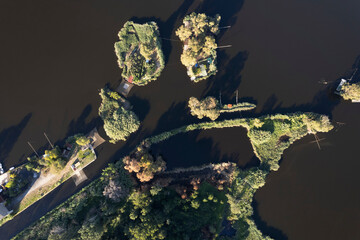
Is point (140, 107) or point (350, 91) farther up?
point (140, 107)

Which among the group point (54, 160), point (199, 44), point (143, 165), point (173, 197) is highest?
point (199, 44)

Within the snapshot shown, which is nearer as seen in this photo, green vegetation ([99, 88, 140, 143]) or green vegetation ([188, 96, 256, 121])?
green vegetation ([99, 88, 140, 143])

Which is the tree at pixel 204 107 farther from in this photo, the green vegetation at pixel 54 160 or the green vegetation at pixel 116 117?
the green vegetation at pixel 54 160

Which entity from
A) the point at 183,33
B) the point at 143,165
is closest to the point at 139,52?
the point at 183,33

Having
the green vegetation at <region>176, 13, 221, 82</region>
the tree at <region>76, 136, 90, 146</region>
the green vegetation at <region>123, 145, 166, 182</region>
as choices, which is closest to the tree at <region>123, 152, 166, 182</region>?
the green vegetation at <region>123, 145, 166, 182</region>

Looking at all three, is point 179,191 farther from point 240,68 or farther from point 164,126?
point 240,68

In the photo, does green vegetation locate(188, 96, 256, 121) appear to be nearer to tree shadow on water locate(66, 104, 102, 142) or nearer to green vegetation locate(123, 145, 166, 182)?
green vegetation locate(123, 145, 166, 182)

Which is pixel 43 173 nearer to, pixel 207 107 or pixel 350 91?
pixel 207 107

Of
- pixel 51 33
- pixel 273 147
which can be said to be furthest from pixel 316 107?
pixel 51 33
